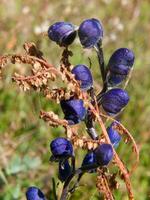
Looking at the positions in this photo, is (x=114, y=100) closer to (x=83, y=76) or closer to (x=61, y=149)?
(x=83, y=76)

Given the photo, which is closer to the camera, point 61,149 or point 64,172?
point 61,149

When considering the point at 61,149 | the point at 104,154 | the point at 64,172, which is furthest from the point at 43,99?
the point at 104,154

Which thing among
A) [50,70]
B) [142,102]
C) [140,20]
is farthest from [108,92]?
[140,20]

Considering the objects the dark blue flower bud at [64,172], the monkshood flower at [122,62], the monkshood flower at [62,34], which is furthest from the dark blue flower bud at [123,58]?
the dark blue flower bud at [64,172]

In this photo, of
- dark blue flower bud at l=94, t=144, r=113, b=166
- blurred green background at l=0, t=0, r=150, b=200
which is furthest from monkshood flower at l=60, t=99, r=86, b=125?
blurred green background at l=0, t=0, r=150, b=200

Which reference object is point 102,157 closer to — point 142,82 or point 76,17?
point 142,82

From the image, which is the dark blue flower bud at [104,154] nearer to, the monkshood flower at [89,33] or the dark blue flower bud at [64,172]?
the dark blue flower bud at [64,172]
